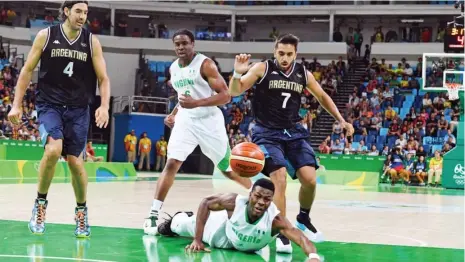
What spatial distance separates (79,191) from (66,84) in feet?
3.50

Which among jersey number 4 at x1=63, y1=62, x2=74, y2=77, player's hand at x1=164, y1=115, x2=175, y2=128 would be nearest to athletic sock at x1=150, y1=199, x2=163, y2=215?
player's hand at x1=164, y1=115, x2=175, y2=128

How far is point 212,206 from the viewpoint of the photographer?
22.6 feet

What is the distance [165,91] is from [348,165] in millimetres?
11266

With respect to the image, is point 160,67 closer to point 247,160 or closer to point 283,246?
point 247,160

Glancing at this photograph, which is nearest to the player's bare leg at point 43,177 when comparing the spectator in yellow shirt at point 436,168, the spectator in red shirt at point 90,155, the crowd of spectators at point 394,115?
the spectator in red shirt at point 90,155

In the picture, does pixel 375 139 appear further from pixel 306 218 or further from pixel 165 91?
pixel 306 218

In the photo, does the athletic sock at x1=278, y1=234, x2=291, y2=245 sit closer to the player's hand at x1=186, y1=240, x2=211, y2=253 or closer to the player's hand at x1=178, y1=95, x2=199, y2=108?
the player's hand at x1=186, y1=240, x2=211, y2=253

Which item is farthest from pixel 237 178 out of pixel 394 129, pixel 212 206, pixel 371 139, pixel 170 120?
pixel 394 129

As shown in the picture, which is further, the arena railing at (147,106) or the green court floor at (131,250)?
the arena railing at (147,106)

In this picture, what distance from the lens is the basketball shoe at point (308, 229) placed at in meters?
7.98

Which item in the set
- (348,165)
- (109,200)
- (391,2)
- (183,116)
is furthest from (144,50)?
(183,116)

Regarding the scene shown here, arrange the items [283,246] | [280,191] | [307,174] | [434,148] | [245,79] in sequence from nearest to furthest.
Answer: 1. [283,246]
2. [280,191]
3. [245,79]
4. [307,174]
5. [434,148]

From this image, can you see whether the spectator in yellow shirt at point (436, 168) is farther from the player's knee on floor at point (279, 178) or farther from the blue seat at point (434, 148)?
the player's knee on floor at point (279, 178)

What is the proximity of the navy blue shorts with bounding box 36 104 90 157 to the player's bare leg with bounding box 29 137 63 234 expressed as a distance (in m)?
0.17
